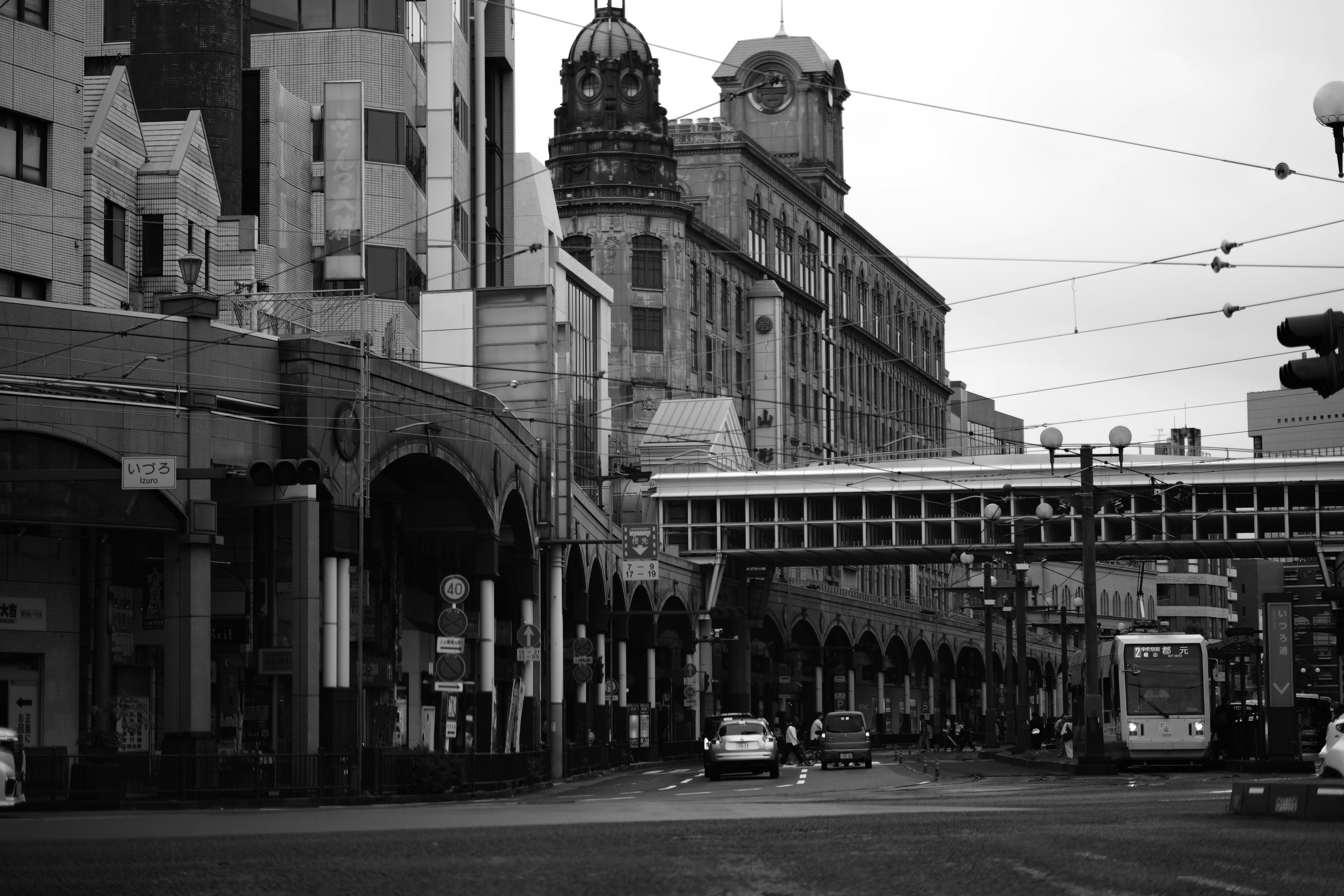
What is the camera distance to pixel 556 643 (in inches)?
2094

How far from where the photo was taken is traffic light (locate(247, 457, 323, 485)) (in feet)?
95.2

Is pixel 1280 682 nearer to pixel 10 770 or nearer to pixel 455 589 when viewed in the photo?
pixel 455 589

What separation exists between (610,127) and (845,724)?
55.5 m

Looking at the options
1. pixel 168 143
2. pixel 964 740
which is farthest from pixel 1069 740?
pixel 168 143

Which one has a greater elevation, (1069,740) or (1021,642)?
(1021,642)

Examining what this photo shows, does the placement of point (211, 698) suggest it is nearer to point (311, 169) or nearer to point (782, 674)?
point (311, 169)

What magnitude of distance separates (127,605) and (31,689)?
276 centimetres

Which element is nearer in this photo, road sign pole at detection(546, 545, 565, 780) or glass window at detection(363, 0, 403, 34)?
road sign pole at detection(546, 545, 565, 780)

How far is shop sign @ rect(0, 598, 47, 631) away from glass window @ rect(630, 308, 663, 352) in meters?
70.8

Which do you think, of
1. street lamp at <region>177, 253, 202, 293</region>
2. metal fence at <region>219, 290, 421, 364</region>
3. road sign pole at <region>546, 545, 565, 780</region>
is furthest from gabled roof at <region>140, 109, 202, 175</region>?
road sign pole at <region>546, 545, 565, 780</region>

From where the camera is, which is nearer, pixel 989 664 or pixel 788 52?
pixel 989 664

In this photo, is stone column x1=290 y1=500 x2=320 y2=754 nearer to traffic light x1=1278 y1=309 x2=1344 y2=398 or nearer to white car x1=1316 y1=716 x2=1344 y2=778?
white car x1=1316 y1=716 x2=1344 y2=778

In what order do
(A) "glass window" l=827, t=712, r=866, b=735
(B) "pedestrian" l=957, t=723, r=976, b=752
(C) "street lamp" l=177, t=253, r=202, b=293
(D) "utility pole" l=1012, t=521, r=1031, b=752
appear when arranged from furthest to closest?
(B) "pedestrian" l=957, t=723, r=976, b=752 < (D) "utility pole" l=1012, t=521, r=1031, b=752 < (A) "glass window" l=827, t=712, r=866, b=735 < (C) "street lamp" l=177, t=253, r=202, b=293

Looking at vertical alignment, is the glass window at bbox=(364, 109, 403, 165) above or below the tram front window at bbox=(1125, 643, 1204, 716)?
above
